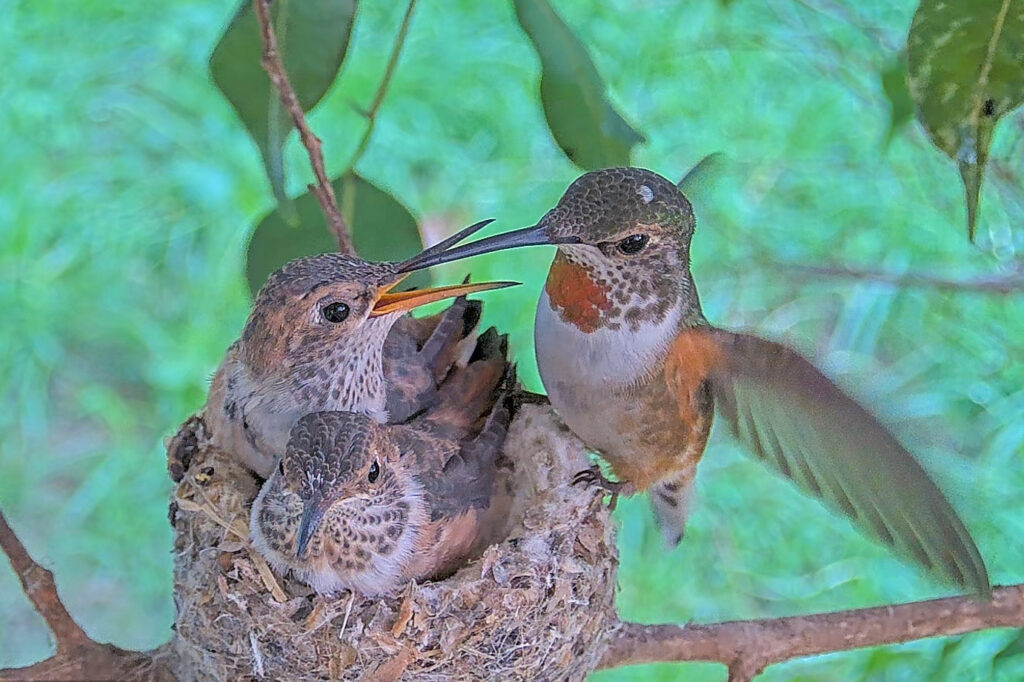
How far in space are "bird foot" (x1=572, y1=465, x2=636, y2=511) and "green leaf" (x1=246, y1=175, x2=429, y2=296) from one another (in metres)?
0.41

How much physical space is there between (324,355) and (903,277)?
1.81m

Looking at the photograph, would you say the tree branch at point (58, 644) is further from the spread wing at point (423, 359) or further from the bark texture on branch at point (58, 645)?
the spread wing at point (423, 359)

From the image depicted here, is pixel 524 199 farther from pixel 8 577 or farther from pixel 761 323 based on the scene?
pixel 8 577

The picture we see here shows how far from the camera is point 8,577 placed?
10.3 ft

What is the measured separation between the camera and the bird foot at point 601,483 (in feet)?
5.27

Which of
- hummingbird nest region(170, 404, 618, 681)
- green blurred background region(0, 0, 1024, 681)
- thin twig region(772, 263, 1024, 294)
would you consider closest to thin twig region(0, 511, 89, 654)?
hummingbird nest region(170, 404, 618, 681)

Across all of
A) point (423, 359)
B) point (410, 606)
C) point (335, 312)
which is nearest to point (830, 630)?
point (410, 606)

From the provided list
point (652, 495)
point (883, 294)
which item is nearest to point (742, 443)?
point (652, 495)

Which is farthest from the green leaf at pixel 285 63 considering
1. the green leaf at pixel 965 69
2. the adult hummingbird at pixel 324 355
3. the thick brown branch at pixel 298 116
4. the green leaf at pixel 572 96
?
the green leaf at pixel 965 69

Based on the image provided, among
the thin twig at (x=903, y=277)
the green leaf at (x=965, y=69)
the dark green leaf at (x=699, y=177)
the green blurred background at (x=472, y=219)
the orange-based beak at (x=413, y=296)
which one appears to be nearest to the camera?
the green leaf at (x=965, y=69)

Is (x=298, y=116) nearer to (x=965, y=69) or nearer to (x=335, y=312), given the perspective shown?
(x=335, y=312)

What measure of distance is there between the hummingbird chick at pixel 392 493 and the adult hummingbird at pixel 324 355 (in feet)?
0.20

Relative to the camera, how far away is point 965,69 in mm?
1130

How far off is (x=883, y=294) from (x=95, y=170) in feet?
7.07
